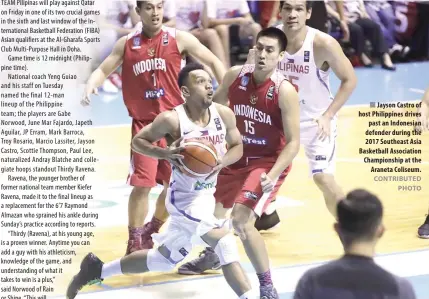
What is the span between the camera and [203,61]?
7422 mm

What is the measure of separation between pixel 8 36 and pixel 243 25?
28.0 ft

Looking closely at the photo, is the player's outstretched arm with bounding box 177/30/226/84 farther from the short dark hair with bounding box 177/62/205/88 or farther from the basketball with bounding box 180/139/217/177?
the basketball with bounding box 180/139/217/177

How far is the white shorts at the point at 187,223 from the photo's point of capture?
6.15 meters

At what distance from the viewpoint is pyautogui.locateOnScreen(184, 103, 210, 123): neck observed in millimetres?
6250

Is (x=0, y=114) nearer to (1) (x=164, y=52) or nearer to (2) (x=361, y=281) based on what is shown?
(1) (x=164, y=52)

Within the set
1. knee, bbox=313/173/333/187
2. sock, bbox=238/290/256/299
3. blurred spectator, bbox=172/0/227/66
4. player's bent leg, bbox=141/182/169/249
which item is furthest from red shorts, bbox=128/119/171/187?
blurred spectator, bbox=172/0/227/66

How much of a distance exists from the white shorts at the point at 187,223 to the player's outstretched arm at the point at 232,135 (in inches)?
13.6

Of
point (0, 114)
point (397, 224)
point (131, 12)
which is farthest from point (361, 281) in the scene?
point (131, 12)

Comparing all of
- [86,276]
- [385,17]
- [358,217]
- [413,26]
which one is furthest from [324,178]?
[413,26]

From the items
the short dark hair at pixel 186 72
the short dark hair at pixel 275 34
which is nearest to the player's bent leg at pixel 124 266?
the short dark hair at pixel 186 72

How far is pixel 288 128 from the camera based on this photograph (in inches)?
253

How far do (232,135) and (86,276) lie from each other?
1386 mm

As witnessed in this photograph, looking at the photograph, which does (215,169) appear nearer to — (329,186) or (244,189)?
(244,189)

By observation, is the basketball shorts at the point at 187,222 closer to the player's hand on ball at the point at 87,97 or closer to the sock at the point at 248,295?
the sock at the point at 248,295
